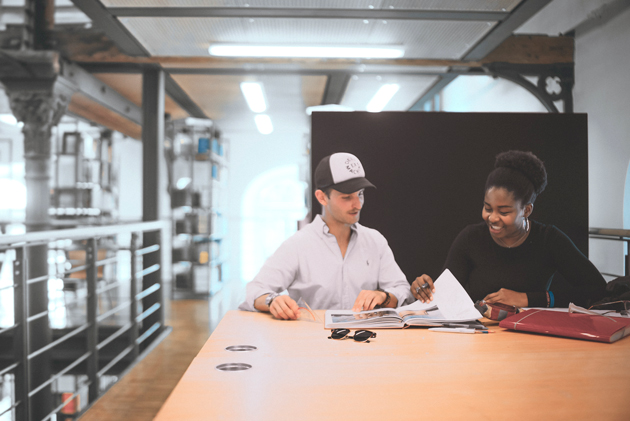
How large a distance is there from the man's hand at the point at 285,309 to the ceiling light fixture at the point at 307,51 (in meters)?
2.45

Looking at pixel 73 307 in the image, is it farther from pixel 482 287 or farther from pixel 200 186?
pixel 482 287

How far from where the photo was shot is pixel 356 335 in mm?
1230

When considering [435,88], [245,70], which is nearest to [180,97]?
[245,70]

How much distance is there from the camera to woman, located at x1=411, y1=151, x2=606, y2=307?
1783 millimetres

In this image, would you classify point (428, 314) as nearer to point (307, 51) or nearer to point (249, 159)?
point (307, 51)

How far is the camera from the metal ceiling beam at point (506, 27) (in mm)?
2527

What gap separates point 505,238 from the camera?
185cm

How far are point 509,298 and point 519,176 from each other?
1.61ft

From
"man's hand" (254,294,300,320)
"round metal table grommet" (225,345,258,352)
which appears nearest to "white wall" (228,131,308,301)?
"man's hand" (254,294,300,320)

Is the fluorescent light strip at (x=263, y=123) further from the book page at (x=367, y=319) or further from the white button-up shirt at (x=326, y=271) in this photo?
the book page at (x=367, y=319)

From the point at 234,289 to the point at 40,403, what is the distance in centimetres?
413

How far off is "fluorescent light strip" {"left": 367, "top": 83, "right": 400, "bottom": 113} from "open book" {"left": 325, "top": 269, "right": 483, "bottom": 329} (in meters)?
3.74

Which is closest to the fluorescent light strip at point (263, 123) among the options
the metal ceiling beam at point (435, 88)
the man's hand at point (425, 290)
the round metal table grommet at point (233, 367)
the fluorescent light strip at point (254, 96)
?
the fluorescent light strip at point (254, 96)

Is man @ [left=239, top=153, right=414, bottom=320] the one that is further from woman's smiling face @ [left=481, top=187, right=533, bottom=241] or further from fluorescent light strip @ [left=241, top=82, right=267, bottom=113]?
fluorescent light strip @ [left=241, top=82, right=267, bottom=113]
